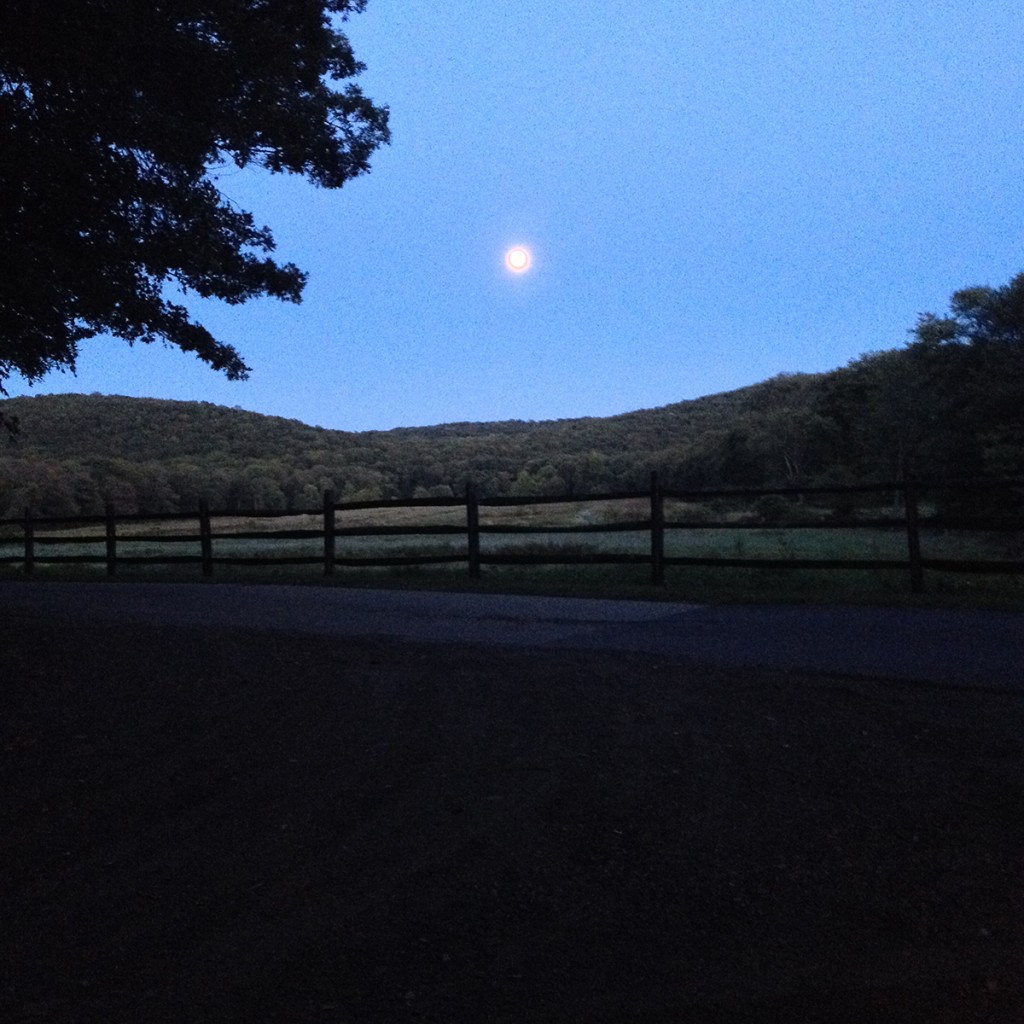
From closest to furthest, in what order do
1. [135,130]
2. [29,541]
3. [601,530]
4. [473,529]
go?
[135,130] < [601,530] < [473,529] < [29,541]

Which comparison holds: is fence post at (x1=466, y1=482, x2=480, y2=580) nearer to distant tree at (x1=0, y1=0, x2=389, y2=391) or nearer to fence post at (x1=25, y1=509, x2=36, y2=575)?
distant tree at (x1=0, y1=0, x2=389, y2=391)

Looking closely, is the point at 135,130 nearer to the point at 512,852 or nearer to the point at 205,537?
the point at 512,852

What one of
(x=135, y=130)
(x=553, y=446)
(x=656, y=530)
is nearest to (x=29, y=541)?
(x=656, y=530)

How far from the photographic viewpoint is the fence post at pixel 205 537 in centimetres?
2044

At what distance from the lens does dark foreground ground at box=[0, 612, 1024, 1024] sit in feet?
11.3

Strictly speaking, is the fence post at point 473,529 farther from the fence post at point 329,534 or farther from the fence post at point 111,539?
the fence post at point 111,539

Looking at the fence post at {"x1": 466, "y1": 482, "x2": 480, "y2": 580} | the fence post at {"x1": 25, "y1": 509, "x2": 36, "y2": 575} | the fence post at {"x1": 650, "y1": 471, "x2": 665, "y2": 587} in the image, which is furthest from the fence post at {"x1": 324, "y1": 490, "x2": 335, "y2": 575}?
the fence post at {"x1": 25, "y1": 509, "x2": 36, "y2": 575}

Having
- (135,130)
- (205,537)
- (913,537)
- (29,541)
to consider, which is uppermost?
(135,130)

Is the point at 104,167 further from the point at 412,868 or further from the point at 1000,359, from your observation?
the point at 1000,359

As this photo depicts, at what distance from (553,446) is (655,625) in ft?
139

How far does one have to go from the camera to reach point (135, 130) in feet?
28.6

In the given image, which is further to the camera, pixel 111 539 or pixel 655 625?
pixel 111 539

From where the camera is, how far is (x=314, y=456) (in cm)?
5519

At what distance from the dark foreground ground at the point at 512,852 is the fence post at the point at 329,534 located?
36.6 ft
